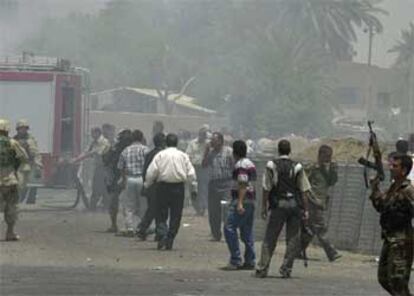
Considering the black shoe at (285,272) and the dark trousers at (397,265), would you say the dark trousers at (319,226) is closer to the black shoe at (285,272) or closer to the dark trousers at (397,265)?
the black shoe at (285,272)

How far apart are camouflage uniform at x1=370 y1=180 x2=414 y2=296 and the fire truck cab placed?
52.5ft

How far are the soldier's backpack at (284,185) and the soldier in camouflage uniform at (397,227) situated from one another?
2.78 metres

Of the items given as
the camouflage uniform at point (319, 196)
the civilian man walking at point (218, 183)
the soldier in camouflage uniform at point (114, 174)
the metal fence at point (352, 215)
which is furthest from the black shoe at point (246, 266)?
the soldier in camouflage uniform at point (114, 174)

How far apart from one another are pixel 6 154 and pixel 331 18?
44.3 m

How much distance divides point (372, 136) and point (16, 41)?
27.4 metres

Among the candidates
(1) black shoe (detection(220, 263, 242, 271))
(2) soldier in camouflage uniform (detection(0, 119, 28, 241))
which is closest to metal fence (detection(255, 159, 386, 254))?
(1) black shoe (detection(220, 263, 242, 271))

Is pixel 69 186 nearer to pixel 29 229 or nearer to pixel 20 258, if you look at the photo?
pixel 29 229

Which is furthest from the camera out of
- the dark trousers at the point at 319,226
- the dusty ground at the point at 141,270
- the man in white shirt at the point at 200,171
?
the man in white shirt at the point at 200,171

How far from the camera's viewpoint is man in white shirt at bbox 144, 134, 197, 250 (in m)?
15.1

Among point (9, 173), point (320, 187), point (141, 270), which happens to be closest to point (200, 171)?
point (9, 173)

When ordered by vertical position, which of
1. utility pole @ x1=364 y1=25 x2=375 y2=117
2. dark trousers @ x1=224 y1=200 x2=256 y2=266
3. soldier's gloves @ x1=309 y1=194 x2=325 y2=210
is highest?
utility pole @ x1=364 y1=25 x2=375 y2=117

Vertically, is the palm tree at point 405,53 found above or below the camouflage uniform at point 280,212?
above

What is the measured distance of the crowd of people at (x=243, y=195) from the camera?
9.87 meters

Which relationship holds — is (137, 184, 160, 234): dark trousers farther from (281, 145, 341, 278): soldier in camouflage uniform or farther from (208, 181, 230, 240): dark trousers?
(281, 145, 341, 278): soldier in camouflage uniform
